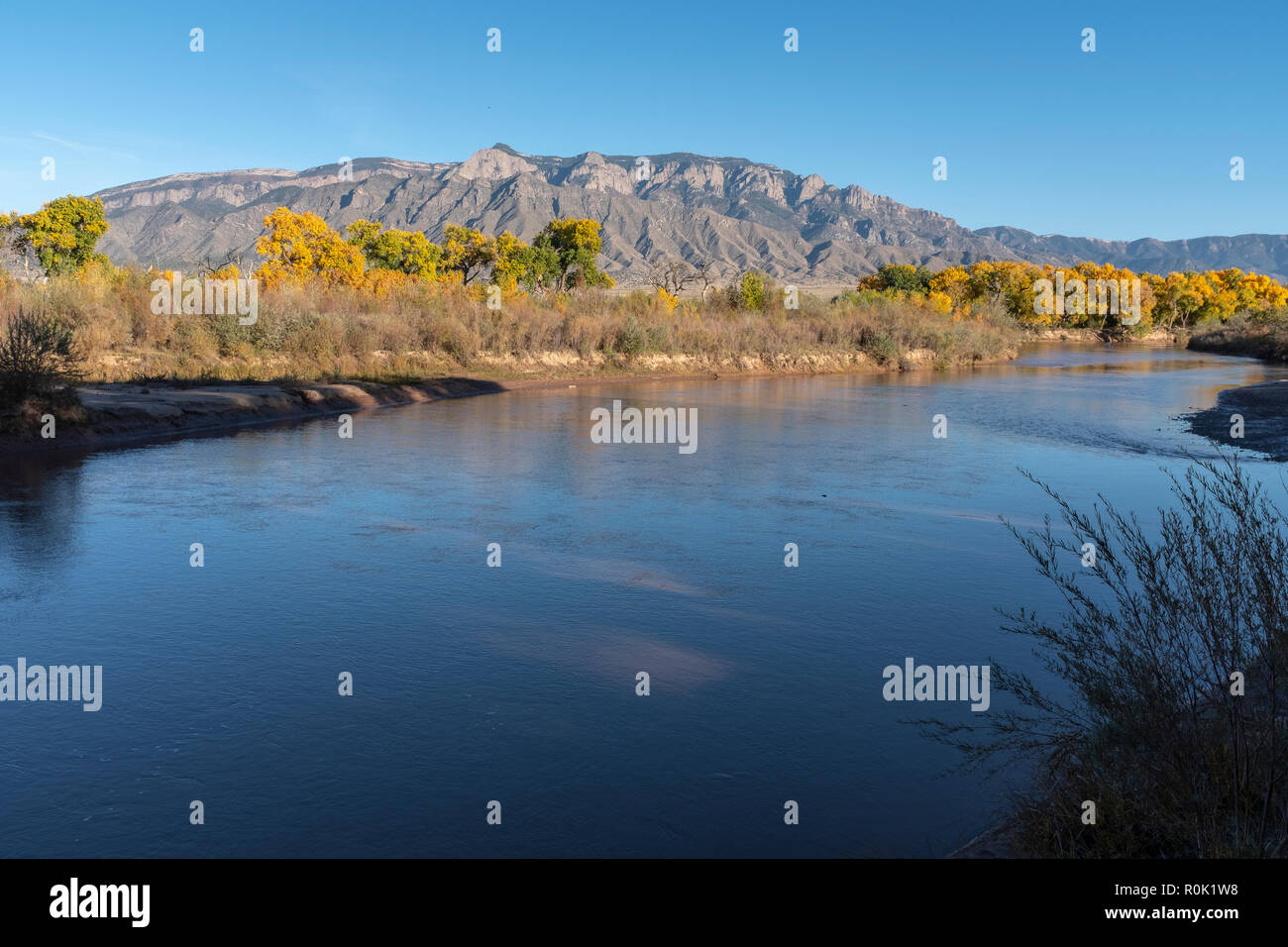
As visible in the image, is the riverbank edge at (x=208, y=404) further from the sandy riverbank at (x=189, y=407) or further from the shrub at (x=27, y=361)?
the shrub at (x=27, y=361)

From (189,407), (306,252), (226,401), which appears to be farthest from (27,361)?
(306,252)

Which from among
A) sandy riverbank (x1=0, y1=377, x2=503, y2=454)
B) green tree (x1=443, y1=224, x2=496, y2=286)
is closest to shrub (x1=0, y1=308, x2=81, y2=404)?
sandy riverbank (x1=0, y1=377, x2=503, y2=454)

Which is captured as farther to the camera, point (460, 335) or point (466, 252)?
point (466, 252)

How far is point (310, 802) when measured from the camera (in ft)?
16.7

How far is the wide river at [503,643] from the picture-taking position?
5016 millimetres

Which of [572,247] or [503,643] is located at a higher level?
[572,247]

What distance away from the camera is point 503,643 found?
Answer: 773cm

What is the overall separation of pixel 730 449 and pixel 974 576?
9.23 meters

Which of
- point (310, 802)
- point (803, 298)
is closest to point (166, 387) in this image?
point (310, 802)

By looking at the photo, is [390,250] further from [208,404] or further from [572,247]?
[208,404]

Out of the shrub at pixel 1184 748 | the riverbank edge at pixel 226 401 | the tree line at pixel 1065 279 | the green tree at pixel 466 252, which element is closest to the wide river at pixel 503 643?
the shrub at pixel 1184 748

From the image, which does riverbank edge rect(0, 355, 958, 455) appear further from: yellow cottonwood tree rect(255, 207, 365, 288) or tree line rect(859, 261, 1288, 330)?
tree line rect(859, 261, 1288, 330)
